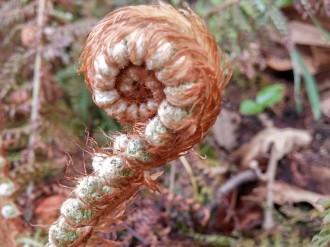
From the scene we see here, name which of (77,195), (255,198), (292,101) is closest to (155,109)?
(77,195)

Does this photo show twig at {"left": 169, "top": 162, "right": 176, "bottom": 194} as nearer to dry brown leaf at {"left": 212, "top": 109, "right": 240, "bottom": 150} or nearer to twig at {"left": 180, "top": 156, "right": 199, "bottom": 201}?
twig at {"left": 180, "top": 156, "right": 199, "bottom": 201}

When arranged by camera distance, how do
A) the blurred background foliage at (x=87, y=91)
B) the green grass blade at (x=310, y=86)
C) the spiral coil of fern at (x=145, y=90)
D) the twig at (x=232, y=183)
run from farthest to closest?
the green grass blade at (x=310, y=86) < the twig at (x=232, y=183) < the blurred background foliage at (x=87, y=91) < the spiral coil of fern at (x=145, y=90)

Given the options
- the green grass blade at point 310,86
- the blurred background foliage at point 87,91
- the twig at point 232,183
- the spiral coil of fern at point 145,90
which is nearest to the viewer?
the spiral coil of fern at point 145,90

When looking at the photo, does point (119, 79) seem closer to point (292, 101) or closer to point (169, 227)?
point (169, 227)

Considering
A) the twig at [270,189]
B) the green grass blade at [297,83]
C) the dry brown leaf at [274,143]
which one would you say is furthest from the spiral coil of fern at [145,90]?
the green grass blade at [297,83]

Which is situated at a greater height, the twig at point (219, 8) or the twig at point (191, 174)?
the twig at point (219, 8)

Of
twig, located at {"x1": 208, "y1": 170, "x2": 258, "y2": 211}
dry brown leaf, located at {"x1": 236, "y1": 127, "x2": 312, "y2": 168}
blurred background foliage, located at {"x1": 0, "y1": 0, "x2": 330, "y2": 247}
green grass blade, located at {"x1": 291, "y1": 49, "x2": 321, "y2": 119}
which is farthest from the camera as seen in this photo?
green grass blade, located at {"x1": 291, "y1": 49, "x2": 321, "y2": 119}

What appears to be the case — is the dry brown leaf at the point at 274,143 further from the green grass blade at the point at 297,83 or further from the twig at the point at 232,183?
the green grass blade at the point at 297,83

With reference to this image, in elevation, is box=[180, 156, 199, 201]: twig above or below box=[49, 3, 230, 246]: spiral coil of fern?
below

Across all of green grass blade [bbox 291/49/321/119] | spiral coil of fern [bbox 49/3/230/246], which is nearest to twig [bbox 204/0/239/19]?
green grass blade [bbox 291/49/321/119]
